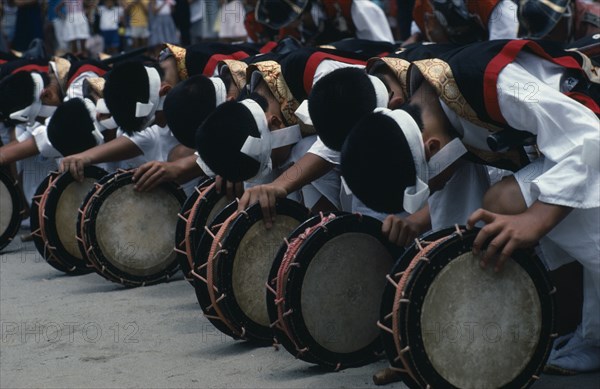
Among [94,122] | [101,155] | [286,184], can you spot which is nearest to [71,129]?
[94,122]

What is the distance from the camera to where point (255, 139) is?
161 inches

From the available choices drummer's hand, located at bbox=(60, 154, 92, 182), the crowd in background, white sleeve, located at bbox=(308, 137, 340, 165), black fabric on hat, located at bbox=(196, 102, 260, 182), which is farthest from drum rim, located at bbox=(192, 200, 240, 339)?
the crowd in background


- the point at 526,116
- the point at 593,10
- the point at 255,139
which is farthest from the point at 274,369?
the point at 593,10

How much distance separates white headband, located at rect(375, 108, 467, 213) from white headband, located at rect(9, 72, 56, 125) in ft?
12.7

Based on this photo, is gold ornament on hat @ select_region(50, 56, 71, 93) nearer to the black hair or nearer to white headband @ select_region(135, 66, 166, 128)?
white headband @ select_region(135, 66, 166, 128)

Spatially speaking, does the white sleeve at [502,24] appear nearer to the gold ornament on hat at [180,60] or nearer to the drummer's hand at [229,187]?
the gold ornament on hat at [180,60]

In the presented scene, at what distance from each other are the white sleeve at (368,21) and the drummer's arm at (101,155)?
64.3 inches

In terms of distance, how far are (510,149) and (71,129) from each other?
2997 millimetres

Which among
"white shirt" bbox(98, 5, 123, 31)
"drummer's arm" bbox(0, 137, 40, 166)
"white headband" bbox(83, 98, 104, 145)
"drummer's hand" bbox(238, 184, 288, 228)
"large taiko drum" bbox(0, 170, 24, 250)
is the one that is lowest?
"white shirt" bbox(98, 5, 123, 31)

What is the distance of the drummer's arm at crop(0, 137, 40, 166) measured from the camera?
6340 millimetres

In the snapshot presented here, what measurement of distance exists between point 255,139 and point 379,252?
2.60 feet

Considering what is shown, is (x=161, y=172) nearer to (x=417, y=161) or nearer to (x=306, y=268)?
(x=306, y=268)

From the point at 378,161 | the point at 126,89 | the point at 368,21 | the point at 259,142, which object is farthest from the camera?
the point at 368,21

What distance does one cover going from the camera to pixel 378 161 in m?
3.15
